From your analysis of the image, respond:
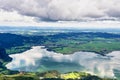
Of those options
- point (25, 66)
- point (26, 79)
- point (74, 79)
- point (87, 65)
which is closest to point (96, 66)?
point (87, 65)

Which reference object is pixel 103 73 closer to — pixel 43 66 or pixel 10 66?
pixel 43 66

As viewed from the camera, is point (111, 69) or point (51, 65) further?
point (51, 65)

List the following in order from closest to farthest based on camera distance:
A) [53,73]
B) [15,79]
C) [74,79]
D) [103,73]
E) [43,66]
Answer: [15,79], [74,79], [53,73], [103,73], [43,66]

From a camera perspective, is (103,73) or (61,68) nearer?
(103,73)

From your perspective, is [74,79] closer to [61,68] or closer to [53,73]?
[53,73]

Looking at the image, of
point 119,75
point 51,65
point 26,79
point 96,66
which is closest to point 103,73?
point 119,75

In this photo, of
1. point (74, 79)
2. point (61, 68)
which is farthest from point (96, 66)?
point (74, 79)

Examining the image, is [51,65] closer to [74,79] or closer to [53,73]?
[53,73]

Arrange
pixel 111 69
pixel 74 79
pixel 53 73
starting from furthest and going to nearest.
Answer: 1. pixel 111 69
2. pixel 53 73
3. pixel 74 79

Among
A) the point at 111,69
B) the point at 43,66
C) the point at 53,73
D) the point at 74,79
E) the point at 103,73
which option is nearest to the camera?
the point at 74,79
